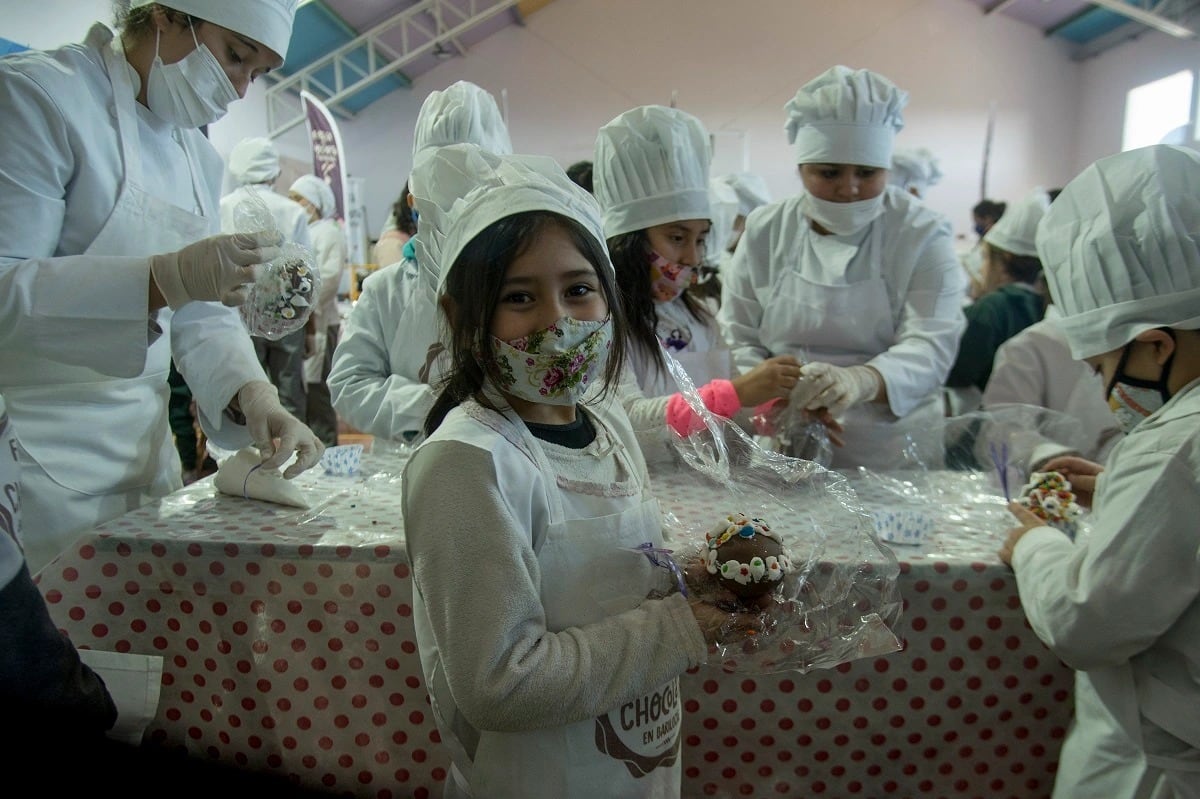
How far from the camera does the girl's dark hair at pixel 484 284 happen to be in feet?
3.21

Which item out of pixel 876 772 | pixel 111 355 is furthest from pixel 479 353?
pixel 876 772

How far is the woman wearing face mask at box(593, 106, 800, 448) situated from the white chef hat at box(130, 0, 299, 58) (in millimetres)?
843

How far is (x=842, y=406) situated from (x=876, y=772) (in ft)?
2.73

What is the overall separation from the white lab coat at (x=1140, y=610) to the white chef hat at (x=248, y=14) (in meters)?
1.68

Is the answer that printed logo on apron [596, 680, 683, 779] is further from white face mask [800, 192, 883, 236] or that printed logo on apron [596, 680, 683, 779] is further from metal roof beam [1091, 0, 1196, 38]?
metal roof beam [1091, 0, 1196, 38]

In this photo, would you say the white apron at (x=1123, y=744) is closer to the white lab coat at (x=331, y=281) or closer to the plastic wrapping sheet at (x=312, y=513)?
the plastic wrapping sheet at (x=312, y=513)

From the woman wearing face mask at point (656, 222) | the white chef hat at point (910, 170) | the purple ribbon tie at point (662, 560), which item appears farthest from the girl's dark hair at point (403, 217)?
the white chef hat at point (910, 170)

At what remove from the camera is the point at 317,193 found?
4812 mm

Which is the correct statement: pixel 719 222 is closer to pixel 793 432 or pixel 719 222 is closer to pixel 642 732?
pixel 793 432

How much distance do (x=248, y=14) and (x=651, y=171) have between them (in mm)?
969

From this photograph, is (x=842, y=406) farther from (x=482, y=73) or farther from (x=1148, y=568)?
(x=482, y=73)

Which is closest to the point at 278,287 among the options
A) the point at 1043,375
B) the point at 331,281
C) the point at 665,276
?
the point at 665,276

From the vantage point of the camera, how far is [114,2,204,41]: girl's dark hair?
144cm

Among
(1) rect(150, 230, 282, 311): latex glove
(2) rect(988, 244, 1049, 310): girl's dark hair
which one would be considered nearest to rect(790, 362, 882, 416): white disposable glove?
(1) rect(150, 230, 282, 311): latex glove
